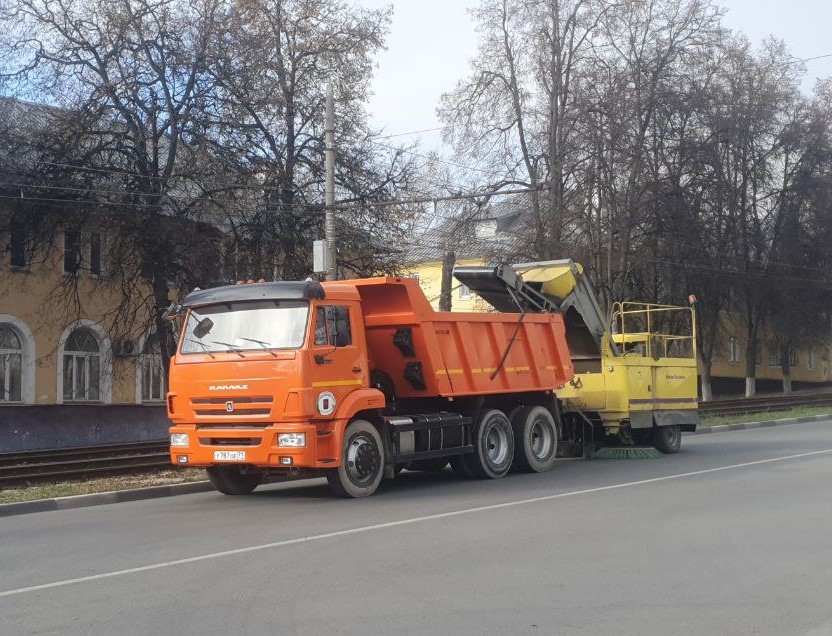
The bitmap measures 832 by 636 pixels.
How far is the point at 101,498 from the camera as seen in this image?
13.5 meters

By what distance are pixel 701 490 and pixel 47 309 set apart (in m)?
20.7

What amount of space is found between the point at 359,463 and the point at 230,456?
1.66 m

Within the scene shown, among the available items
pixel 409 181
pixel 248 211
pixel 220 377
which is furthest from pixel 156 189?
pixel 220 377

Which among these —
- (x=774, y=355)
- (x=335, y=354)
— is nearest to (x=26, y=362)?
(x=335, y=354)

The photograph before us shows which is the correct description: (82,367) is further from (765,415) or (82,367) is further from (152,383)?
(765,415)

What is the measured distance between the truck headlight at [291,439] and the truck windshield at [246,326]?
1088 mm

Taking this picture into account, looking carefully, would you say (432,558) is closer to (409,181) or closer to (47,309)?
(409,181)

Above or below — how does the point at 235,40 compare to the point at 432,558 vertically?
above

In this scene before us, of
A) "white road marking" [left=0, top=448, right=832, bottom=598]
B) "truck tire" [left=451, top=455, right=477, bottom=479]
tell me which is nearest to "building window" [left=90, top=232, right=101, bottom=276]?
"truck tire" [left=451, top=455, right=477, bottom=479]

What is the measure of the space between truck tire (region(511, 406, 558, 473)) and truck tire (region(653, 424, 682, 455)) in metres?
3.31

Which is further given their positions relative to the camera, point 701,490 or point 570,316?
point 570,316

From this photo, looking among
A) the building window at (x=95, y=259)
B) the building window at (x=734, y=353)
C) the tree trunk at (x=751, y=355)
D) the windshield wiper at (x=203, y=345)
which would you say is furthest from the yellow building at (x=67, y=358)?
the building window at (x=734, y=353)

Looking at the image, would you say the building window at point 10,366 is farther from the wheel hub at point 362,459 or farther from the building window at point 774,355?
the building window at point 774,355

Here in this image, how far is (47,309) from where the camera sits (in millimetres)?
28094
